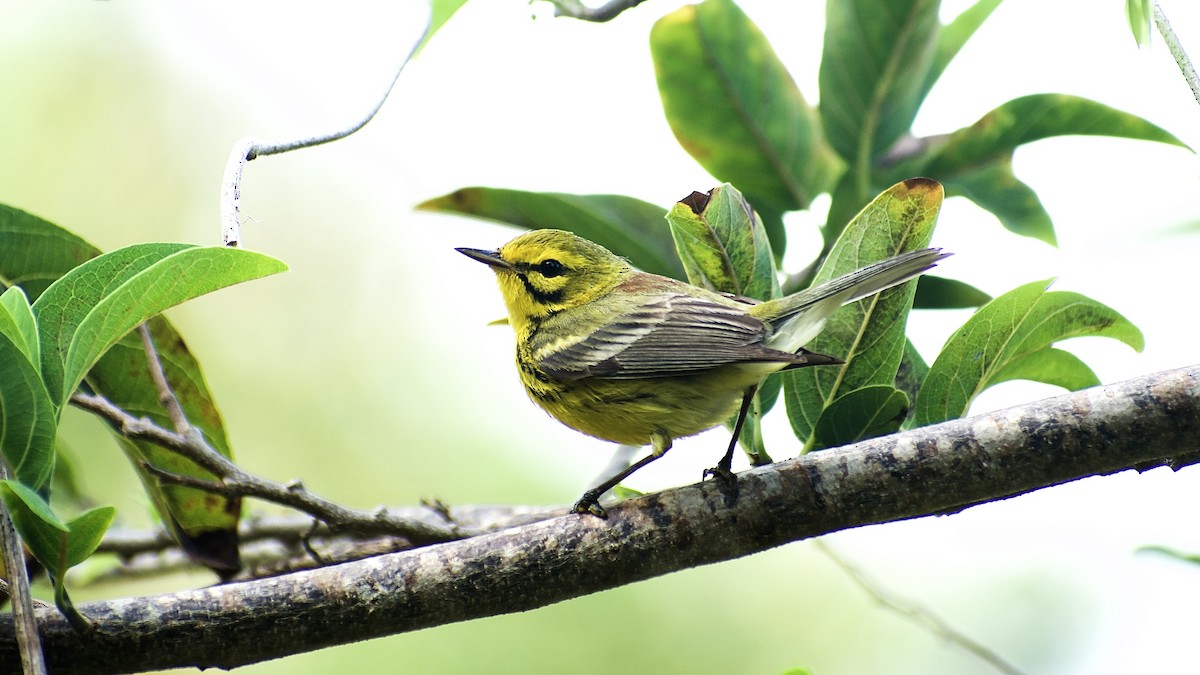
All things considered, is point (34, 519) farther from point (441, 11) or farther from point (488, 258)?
point (488, 258)

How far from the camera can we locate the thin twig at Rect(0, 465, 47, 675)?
157 centimetres

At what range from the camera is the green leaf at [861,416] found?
6.97 feet

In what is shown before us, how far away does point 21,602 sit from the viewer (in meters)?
1.61

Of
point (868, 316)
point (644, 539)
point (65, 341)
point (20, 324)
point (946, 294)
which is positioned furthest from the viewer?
point (946, 294)

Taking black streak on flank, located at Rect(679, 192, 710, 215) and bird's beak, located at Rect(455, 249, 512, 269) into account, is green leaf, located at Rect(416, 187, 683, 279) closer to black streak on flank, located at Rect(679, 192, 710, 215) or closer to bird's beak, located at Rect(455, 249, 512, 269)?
black streak on flank, located at Rect(679, 192, 710, 215)

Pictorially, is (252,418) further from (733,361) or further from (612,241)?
(733,361)

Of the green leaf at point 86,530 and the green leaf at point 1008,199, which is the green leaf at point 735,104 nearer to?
the green leaf at point 1008,199

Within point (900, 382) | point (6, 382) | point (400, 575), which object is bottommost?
point (400, 575)

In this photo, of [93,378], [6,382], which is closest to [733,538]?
[6,382]

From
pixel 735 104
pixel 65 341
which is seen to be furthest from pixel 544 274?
pixel 65 341

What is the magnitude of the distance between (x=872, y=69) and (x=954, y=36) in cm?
35

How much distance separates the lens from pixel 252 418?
7.80 m

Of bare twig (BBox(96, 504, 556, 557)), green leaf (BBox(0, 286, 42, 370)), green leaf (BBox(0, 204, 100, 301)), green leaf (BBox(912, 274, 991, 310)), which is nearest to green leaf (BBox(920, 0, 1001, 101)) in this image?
green leaf (BBox(912, 274, 991, 310))

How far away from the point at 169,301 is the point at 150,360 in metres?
0.58
